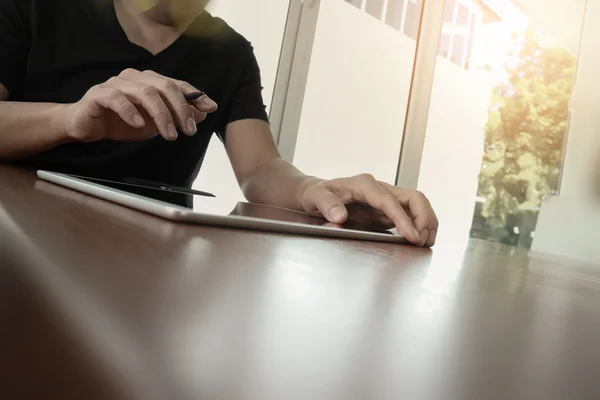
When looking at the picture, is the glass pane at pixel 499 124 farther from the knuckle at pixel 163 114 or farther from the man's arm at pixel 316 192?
the knuckle at pixel 163 114

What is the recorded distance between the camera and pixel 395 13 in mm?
2842

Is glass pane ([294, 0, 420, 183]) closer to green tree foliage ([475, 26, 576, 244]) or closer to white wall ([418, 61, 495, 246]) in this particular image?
white wall ([418, 61, 495, 246])

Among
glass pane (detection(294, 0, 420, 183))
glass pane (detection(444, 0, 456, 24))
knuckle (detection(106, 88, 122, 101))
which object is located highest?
glass pane (detection(444, 0, 456, 24))

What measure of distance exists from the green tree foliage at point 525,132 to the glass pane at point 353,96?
2.34 ft

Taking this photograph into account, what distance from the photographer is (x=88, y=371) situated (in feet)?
0.28

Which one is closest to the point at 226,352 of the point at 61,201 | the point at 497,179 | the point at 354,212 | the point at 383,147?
the point at 61,201

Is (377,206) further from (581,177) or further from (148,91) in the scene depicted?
(581,177)

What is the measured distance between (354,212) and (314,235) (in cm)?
31

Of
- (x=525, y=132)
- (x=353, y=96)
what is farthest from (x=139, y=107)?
(x=525, y=132)

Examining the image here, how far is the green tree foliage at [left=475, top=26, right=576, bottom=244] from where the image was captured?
2869mm

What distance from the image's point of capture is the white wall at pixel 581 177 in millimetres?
2654

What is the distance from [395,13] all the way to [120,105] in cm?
261

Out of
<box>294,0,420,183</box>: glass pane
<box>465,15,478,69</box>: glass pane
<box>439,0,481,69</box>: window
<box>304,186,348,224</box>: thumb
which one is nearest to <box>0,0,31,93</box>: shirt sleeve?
<box>304,186,348,224</box>: thumb

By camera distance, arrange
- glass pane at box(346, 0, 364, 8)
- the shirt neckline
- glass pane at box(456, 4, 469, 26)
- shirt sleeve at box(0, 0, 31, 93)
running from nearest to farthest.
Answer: shirt sleeve at box(0, 0, 31, 93) → the shirt neckline → glass pane at box(346, 0, 364, 8) → glass pane at box(456, 4, 469, 26)
